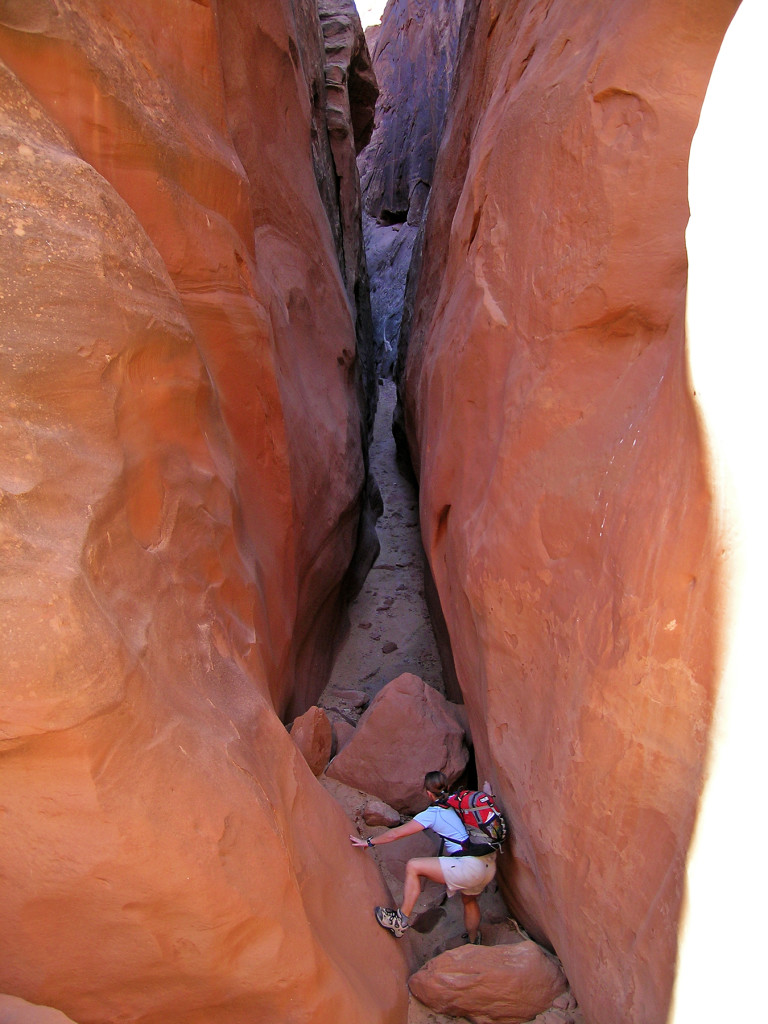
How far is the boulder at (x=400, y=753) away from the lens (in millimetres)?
3881

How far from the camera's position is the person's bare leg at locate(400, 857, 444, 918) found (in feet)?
10.3

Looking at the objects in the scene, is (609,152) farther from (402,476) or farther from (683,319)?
(402,476)

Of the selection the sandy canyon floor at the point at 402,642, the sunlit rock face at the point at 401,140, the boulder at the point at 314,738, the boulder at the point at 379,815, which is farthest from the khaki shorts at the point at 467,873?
the sunlit rock face at the point at 401,140

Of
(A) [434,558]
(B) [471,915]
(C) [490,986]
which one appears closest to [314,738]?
(B) [471,915]

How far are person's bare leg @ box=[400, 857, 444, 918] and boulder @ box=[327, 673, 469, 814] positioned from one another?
2.09 feet

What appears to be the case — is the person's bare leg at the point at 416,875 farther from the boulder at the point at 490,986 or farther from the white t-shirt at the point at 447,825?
the boulder at the point at 490,986

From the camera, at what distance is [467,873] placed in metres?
3.15

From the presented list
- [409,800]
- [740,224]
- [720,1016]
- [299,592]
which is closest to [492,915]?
[409,800]

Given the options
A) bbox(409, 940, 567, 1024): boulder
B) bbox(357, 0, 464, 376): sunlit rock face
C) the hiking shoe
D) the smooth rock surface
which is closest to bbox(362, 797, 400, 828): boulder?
the hiking shoe

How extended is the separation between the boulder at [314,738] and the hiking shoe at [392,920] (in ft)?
3.22

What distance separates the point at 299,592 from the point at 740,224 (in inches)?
136

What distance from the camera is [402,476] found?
8938 mm

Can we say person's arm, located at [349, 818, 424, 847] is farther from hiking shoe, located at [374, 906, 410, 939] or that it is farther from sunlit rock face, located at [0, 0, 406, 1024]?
hiking shoe, located at [374, 906, 410, 939]

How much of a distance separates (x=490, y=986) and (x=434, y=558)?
244 centimetres
